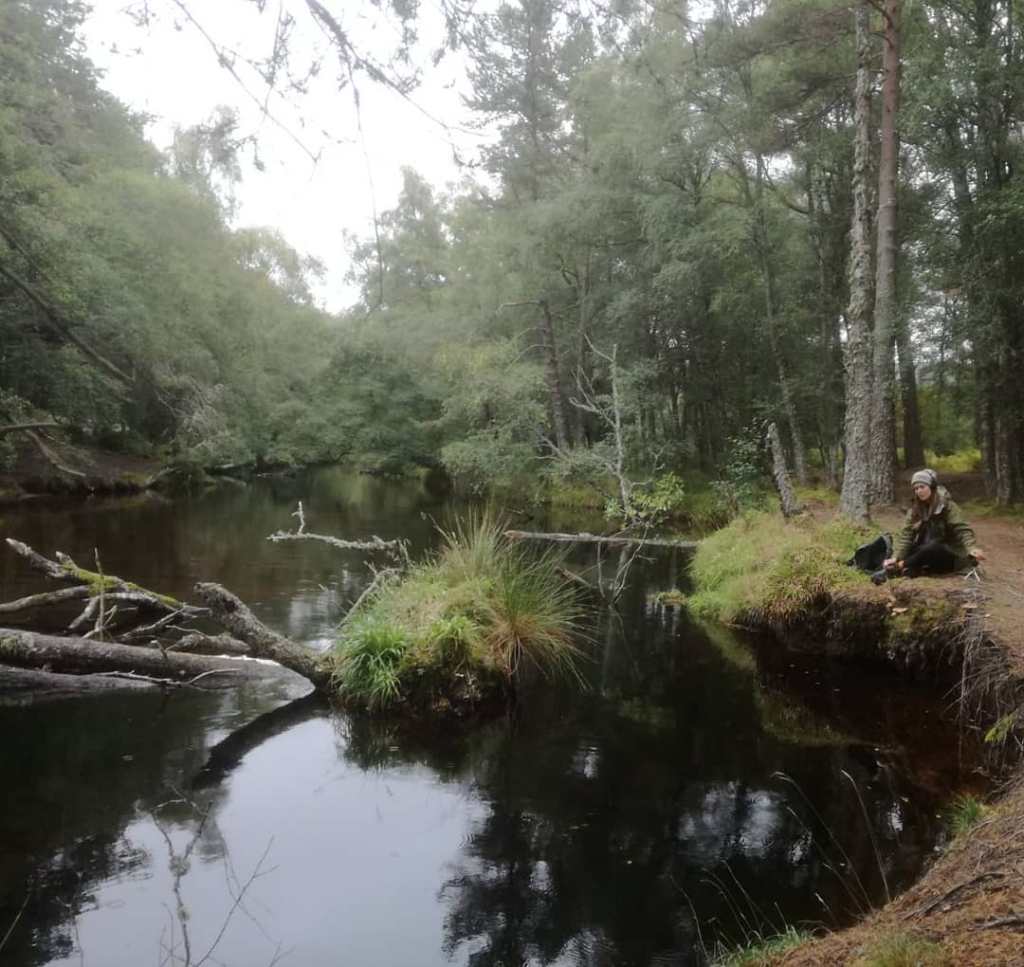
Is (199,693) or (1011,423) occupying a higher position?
(1011,423)

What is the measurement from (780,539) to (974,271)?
570 cm

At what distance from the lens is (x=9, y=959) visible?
11.8 ft

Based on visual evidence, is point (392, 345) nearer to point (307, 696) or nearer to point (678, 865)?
point (307, 696)

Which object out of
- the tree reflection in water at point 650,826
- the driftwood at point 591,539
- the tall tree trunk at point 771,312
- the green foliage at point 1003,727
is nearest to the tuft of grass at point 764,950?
the tree reflection in water at point 650,826

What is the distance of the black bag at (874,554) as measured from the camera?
8180mm

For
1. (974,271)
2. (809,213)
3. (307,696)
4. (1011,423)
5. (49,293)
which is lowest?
(307,696)

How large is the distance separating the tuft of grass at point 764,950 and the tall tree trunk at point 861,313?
775 centimetres

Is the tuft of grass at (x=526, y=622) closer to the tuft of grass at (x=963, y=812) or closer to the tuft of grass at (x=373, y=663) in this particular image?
the tuft of grass at (x=373, y=663)

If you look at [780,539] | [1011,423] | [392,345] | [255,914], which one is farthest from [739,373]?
[255,914]

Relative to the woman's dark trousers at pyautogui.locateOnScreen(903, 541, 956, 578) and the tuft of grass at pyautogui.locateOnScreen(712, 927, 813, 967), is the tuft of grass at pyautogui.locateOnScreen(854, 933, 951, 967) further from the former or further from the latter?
the woman's dark trousers at pyautogui.locateOnScreen(903, 541, 956, 578)

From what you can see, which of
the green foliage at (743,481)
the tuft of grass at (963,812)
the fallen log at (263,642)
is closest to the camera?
the tuft of grass at (963,812)

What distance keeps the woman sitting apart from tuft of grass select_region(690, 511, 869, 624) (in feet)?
1.61

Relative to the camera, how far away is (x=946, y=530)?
757cm

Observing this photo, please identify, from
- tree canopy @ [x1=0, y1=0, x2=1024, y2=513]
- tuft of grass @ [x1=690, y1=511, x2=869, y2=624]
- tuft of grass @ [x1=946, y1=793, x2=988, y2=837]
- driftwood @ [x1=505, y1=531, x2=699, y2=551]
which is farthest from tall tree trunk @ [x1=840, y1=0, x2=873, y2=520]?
tuft of grass @ [x1=946, y1=793, x2=988, y2=837]
